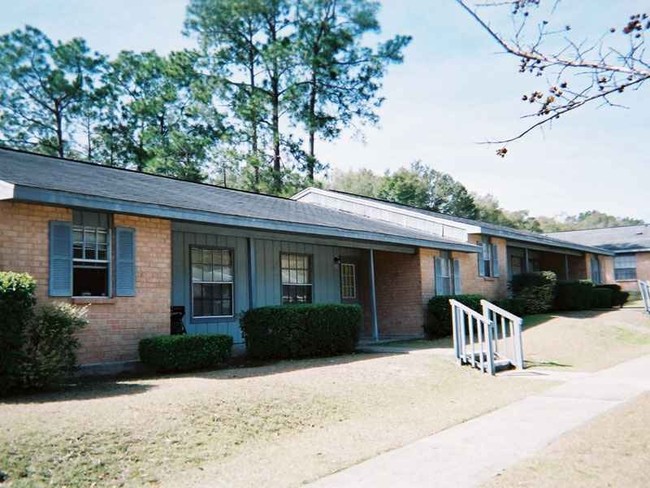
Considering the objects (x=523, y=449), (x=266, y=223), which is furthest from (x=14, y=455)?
(x=266, y=223)

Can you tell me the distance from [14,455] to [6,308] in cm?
299

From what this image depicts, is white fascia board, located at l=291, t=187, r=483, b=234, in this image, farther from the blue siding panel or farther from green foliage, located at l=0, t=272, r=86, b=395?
green foliage, located at l=0, t=272, r=86, b=395

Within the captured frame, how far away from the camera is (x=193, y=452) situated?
6074 millimetres

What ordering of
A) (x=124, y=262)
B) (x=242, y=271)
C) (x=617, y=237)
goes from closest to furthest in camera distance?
(x=124, y=262)
(x=242, y=271)
(x=617, y=237)

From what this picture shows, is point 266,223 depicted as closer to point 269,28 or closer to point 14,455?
point 14,455

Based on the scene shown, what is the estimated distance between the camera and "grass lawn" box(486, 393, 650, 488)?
496 cm

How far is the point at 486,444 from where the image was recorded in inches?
249

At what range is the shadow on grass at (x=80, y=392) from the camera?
7.62m

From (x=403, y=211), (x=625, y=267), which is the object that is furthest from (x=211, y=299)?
(x=625, y=267)

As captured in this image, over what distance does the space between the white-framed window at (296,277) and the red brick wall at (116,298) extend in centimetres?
492

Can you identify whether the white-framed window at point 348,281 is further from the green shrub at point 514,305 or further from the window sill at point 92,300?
the window sill at point 92,300

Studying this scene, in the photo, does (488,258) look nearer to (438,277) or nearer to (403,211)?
(403,211)

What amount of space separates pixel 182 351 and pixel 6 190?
366cm

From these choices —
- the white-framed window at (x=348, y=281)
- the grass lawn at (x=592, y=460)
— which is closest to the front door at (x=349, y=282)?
the white-framed window at (x=348, y=281)
